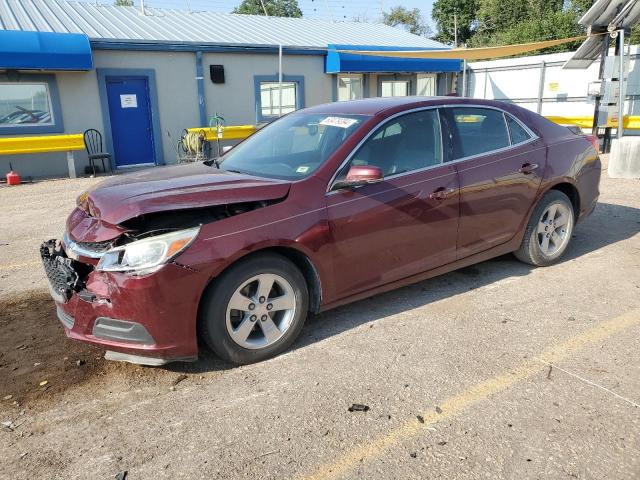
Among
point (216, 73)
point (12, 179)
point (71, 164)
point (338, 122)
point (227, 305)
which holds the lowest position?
point (12, 179)

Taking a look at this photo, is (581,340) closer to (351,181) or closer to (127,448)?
(351,181)

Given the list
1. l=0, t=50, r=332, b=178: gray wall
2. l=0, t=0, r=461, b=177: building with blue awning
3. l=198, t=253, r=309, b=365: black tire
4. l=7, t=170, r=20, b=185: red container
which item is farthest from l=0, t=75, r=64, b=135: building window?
l=198, t=253, r=309, b=365: black tire

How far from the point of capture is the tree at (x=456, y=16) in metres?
41.3

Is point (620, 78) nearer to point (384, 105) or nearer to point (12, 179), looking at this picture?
point (384, 105)

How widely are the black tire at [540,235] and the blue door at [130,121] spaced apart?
470 inches

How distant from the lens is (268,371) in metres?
3.39

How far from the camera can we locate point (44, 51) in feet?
39.4

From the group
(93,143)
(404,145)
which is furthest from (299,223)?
(93,143)

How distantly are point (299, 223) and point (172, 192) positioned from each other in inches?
32.9

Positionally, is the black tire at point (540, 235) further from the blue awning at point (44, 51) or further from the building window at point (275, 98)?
the building window at point (275, 98)

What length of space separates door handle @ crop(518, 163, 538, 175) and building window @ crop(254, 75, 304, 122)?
11.8 metres

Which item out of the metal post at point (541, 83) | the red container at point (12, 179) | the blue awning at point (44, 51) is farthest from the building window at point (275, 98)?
the metal post at point (541, 83)

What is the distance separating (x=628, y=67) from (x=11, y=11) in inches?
678

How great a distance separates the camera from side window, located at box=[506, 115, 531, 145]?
4.79 metres
